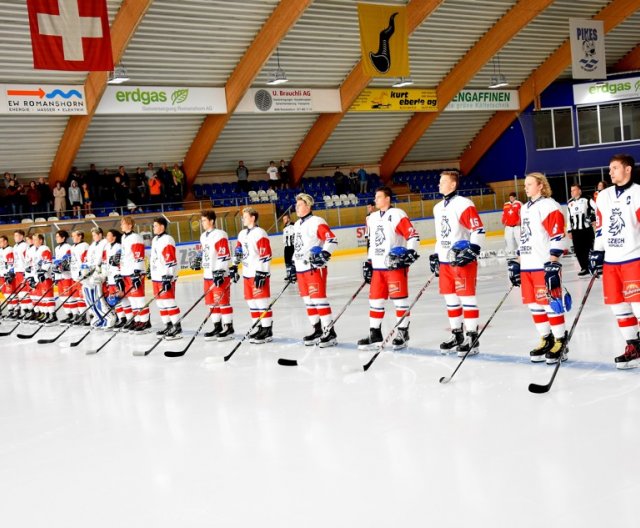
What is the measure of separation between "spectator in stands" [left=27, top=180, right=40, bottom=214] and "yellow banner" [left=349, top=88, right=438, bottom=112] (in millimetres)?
9875

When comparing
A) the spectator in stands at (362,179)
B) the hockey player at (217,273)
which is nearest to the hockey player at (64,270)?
the hockey player at (217,273)

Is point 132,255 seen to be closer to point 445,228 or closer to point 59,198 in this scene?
point 445,228

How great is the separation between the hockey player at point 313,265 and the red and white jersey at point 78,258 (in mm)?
4812

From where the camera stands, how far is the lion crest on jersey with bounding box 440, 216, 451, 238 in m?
6.90

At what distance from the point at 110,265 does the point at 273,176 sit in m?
15.7

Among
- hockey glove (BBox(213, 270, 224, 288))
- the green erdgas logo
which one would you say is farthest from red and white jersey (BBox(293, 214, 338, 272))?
the green erdgas logo

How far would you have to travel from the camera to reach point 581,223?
12.3 metres

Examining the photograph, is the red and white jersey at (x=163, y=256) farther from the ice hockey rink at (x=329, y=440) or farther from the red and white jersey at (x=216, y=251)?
the ice hockey rink at (x=329, y=440)

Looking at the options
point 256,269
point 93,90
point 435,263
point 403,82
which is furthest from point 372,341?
point 403,82

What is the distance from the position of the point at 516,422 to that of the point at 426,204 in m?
21.6

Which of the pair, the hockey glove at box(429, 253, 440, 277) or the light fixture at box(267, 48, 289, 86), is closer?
the hockey glove at box(429, 253, 440, 277)

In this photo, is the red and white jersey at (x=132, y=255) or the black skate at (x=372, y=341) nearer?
the black skate at (x=372, y=341)

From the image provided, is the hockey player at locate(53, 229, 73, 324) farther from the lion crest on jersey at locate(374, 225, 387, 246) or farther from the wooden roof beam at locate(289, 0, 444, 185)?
the wooden roof beam at locate(289, 0, 444, 185)

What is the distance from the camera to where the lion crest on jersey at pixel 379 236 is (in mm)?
7414
